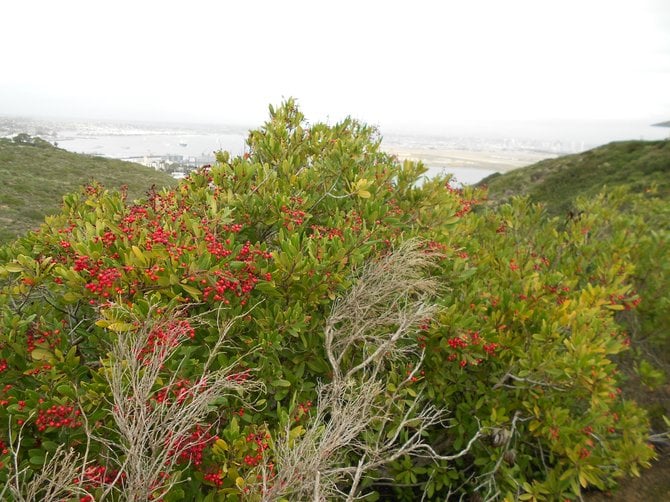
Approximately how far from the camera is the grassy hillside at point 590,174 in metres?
24.1

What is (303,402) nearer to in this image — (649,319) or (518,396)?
(518,396)

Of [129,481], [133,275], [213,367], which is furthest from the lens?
[213,367]

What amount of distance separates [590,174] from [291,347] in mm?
32617

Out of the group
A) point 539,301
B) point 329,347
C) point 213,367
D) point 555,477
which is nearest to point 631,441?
point 555,477

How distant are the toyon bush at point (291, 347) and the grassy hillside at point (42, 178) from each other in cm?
1270

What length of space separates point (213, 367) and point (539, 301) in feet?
12.4

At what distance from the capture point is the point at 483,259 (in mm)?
5602

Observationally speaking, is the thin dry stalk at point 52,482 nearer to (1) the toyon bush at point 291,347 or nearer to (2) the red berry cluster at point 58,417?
(1) the toyon bush at point 291,347

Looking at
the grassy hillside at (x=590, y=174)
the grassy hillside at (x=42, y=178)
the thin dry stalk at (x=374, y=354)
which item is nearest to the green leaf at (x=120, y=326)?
the thin dry stalk at (x=374, y=354)

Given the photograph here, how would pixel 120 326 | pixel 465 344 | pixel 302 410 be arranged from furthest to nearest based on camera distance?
pixel 465 344 → pixel 302 410 → pixel 120 326

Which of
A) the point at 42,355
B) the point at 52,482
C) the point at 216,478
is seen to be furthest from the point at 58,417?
the point at 216,478

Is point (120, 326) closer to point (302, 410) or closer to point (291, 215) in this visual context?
point (302, 410)

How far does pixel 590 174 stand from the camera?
28609 millimetres

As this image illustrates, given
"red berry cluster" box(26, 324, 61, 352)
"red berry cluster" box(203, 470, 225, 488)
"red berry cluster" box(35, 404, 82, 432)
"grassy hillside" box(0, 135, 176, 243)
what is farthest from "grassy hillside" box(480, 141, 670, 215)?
"grassy hillside" box(0, 135, 176, 243)
